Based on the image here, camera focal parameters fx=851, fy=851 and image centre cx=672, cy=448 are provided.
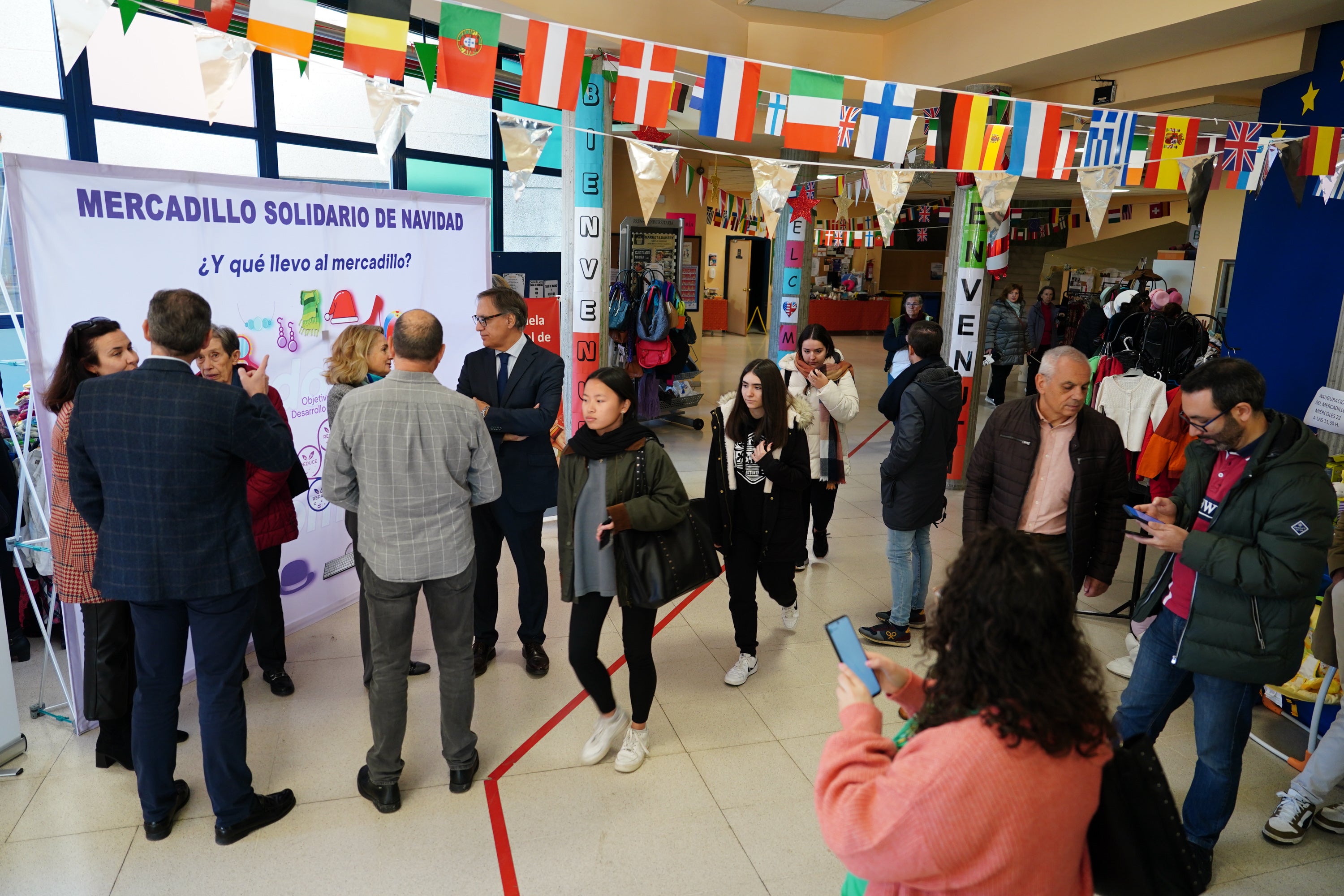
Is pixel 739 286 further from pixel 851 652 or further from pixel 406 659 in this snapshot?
pixel 851 652

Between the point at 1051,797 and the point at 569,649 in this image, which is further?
the point at 569,649

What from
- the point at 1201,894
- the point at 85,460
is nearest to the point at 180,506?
the point at 85,460

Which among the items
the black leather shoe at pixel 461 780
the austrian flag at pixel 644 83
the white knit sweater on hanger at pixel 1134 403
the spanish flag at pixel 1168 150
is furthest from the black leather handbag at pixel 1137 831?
the spanish flag at pixel 1168 150

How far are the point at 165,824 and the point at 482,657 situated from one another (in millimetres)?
1458

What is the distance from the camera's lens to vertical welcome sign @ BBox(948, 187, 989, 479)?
682cm

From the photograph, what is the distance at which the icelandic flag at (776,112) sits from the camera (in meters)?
4.24

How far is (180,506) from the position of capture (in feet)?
8.22

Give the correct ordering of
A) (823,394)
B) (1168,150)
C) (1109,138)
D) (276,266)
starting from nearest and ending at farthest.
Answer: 1. (276,266)
2. (823,394)
3. (1109,138)
4. (1168,150)

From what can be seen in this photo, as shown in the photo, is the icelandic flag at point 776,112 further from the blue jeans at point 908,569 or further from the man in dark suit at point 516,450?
the blue jeans at point 908,569

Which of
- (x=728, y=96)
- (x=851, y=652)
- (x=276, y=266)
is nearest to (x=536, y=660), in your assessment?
(x=276, y=266)

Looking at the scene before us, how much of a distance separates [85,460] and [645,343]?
621cm

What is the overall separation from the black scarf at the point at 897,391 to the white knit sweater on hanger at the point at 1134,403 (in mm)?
1575

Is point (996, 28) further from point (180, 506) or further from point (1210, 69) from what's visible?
point (180, 506)

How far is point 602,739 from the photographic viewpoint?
10.7 ft
